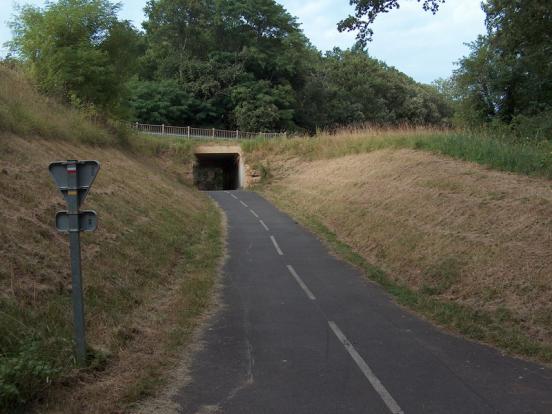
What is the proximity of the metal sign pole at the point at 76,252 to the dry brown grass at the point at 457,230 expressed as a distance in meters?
6.47

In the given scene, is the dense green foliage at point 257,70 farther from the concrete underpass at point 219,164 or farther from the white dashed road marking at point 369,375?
the white dashed road marking at point 369,375

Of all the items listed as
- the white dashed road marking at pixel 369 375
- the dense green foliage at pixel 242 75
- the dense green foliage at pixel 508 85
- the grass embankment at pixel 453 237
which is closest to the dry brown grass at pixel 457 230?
the grass embankment at pixel 453 237

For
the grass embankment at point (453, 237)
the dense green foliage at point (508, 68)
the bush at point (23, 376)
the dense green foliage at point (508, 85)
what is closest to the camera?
the bush at point (23, 376)

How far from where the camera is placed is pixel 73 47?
81.4ft

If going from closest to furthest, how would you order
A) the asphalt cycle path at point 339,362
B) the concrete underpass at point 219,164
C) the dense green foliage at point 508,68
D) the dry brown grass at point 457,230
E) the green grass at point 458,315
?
1. the asphalt cycle path at point 339,362
2. the green grass at point 458,315
3. the dry brown grass at point 457,230
4. the dense green foliage at point 508,68
5. the concrete underpass at point 219,164

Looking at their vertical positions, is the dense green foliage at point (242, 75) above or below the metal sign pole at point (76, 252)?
above

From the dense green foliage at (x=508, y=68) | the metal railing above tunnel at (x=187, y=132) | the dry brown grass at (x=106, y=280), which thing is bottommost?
the dry brown grass at (x=106, y=280)

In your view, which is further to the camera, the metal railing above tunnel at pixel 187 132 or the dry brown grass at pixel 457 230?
the metal railing above tunnel at pixel 187 132

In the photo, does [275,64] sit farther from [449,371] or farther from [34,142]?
[449,371]

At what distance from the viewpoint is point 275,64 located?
63.8 metres

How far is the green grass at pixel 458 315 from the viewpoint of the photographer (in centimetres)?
758

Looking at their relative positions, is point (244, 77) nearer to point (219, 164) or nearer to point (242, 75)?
point (242, 75)

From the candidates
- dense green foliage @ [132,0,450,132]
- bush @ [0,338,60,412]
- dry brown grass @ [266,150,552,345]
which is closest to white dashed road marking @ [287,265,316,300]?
dry brown grass @ [266,150,552,345]

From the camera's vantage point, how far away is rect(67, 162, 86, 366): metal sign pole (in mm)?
5793
